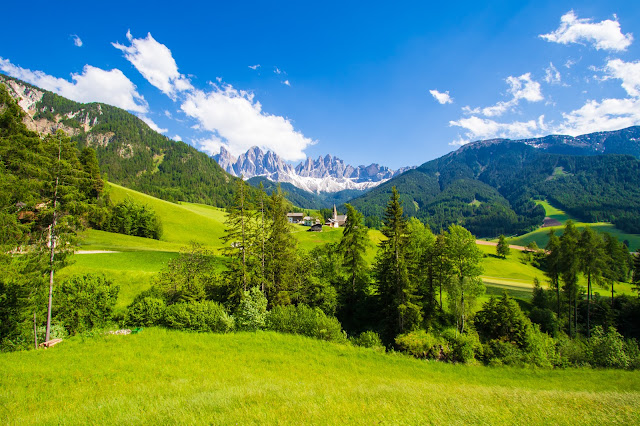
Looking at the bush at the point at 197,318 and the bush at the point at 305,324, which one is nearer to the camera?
the bush at the point at 197,318

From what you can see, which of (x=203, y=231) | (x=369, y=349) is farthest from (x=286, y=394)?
(x=203, y=231)

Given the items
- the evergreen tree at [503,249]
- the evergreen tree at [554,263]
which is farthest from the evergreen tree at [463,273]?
the evergreen tree at [503,249]

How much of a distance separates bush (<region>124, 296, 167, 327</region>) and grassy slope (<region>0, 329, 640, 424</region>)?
2636 mm

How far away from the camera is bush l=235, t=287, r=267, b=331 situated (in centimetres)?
2623

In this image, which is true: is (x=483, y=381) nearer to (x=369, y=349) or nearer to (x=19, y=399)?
(x=369, y=349)

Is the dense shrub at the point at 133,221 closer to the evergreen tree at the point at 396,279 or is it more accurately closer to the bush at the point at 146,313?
the bush at the point at 146,313

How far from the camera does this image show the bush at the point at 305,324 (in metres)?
26.3

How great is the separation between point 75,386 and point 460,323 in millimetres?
36860

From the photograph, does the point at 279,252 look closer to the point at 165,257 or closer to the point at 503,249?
the point at 165,257

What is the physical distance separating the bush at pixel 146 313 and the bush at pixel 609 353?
146ft

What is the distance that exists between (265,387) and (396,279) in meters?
22.1

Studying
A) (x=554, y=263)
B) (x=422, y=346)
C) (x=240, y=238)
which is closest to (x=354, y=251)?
(x=422, y=346)

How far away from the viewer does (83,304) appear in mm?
24234

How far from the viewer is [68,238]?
20.1 meters
